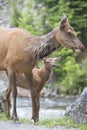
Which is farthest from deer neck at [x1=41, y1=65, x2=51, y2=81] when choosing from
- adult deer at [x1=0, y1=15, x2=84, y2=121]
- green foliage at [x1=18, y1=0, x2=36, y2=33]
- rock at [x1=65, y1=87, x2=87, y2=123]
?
green foliage at [x1=18, y1=0, x2=36, y2=33]

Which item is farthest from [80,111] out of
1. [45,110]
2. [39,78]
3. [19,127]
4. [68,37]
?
[45,110]

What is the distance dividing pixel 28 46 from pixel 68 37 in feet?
3.21

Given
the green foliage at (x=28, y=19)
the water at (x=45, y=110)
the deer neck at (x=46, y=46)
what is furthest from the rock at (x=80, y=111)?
the green foliage at (x=28, y=19)

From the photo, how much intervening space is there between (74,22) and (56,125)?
102 ft

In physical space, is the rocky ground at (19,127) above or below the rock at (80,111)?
above

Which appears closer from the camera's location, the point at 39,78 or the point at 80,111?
the point at 80,111

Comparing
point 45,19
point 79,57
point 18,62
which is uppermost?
point 18,62

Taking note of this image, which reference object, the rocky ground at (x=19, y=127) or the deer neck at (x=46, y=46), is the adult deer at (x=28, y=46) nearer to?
the deer neck at (x=46, y=46)

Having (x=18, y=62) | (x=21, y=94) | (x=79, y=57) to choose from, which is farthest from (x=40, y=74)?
(x=79, y=57)

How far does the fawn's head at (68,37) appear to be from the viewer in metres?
9.77

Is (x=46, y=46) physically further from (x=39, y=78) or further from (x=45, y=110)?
(x=45, y=110)

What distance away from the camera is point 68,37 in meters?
9.81

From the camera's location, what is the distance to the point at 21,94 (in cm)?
3117

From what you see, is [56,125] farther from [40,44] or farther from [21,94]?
[21,94]
